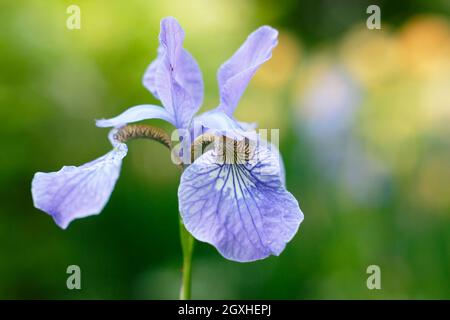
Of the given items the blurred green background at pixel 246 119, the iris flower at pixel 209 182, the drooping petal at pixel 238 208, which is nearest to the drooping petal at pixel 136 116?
the iris flower at pixel 209 182

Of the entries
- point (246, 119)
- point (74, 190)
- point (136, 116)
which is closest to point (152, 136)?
point (136, 116)

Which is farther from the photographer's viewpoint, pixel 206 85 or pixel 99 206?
pixel 206 85

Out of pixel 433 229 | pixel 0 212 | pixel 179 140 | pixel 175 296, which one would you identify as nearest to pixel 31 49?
pixel 0 212

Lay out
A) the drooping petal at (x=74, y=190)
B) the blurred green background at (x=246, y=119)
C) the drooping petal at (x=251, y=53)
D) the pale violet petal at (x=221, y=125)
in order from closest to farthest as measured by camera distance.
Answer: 1. the drooping petal at (x=74, y=190)
2. the pale violet petal at (x=221, y=125)
3. the drooping petal at (x=251, y=53)
4. the blurred green background at (x=246, y=119)

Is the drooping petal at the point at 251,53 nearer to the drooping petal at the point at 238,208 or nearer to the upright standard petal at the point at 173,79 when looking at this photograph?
the upright standard petal at the point at 173,79

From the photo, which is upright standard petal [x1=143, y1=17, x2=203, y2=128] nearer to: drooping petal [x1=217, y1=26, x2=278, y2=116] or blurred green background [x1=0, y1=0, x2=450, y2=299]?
drooping petal [x1=217, y1=26, x2=278, y2=116]

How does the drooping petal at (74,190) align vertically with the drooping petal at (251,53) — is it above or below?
below

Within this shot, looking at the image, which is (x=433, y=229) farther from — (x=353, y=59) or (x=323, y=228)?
(x=353, y=59)

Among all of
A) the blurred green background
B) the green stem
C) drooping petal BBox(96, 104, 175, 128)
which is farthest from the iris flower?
the blurred green background
